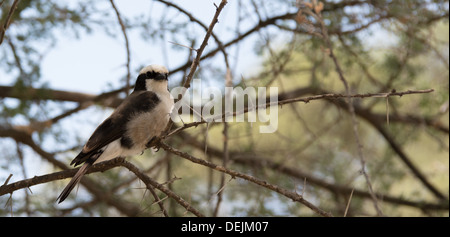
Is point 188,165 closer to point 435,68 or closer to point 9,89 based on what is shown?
point 9,89

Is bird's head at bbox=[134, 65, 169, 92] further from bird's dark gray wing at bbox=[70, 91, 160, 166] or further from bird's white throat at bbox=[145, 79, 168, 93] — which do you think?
bird's dark gray wing at bbox=[70, 91, 160, 166]

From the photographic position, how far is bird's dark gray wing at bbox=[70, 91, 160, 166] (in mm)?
3549

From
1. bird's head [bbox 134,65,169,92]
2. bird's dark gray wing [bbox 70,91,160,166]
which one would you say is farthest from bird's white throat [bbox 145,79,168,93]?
bird's dark gray wing [bbox 70,91,160,166]

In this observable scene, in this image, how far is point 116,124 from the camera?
383 centimetres

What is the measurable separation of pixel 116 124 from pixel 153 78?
2.28 feet

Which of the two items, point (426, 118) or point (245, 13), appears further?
point (426, 118)

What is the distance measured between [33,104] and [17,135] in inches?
14.4

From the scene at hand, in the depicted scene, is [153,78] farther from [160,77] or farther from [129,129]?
[129,129]

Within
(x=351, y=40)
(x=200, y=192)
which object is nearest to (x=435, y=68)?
(x=351, y=40)

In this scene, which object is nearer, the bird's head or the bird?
the bird

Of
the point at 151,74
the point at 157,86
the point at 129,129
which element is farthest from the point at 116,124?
the point at 151,74

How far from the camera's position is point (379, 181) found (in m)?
6.27

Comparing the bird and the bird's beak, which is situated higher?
the bird's beak

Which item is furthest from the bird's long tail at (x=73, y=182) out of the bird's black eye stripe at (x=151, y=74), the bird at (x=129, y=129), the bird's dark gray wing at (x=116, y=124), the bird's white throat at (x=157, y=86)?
the bird's black eye stripe at (x=151, y=74)
